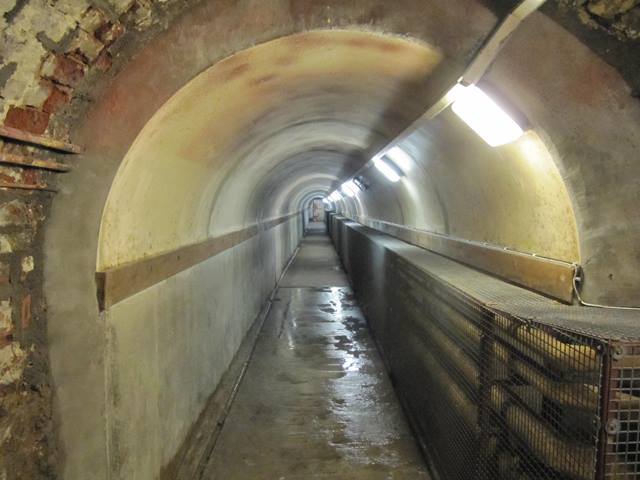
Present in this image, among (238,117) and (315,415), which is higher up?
(238,117)

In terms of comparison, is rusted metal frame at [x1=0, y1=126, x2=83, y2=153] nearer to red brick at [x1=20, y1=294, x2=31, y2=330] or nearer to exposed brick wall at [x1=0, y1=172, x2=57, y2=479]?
exposed brick wall at [x1=0, y1=172, x2=57, y2=479]

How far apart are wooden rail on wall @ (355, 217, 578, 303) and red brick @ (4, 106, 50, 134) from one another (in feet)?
10.9

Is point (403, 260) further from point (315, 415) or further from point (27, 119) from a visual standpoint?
point (27, 119)

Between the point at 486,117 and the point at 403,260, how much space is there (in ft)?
6.90

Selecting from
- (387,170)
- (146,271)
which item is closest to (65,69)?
(146,271)

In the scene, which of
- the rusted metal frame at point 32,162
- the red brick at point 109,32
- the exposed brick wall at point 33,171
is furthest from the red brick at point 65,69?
the rusted metal frame at point 32,162

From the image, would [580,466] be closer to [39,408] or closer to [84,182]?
[39,408]

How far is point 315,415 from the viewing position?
5.48 m

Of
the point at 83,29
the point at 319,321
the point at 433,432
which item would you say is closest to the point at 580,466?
the point at 433,432

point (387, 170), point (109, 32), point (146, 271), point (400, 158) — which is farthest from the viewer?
point (387, 170)

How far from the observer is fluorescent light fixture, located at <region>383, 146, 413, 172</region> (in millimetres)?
7060

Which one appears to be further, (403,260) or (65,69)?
(403,260)

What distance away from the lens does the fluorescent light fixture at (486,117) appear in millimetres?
3448

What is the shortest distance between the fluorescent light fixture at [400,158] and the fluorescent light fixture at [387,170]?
0.46 meters
